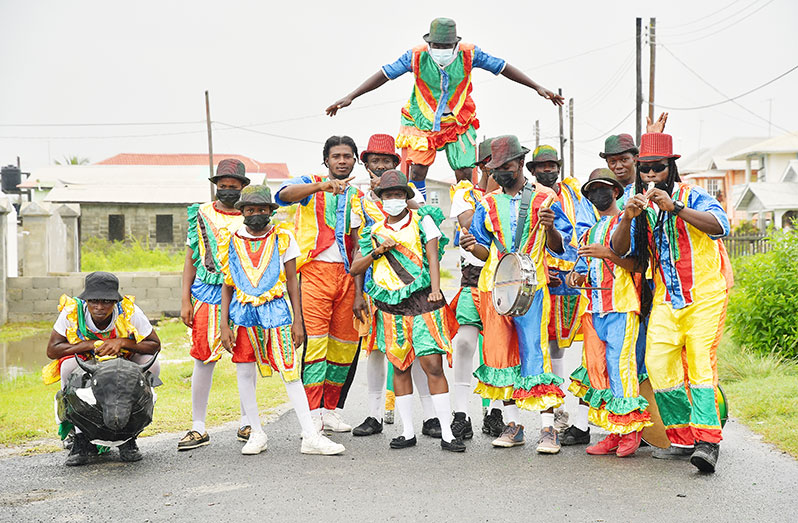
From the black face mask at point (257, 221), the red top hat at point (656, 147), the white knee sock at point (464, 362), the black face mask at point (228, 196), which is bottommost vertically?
the white knee sock at point (464, 362)

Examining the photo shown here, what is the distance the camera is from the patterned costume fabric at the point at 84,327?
264 inches

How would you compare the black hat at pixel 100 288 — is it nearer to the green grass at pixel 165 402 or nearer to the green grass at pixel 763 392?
the green grass at pixel 165 402

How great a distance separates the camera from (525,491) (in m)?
5.55

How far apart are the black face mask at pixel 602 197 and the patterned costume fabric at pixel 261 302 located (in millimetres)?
2344

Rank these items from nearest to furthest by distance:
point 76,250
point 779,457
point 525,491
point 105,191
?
1. point 525,491
2. point 779,457
3. point 76,250
4. point 105,191

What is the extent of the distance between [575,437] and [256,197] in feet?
9.85

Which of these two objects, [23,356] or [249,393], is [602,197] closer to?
[249,393]

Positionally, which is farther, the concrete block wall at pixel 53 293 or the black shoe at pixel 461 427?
the concrete block wall at pixel 53 293

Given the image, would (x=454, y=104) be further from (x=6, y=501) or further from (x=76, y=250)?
(x=76, y=250)

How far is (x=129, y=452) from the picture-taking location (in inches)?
262

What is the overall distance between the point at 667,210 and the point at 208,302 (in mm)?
3510

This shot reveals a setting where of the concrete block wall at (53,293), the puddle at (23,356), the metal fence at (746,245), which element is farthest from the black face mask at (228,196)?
the metal fence at (746,245)

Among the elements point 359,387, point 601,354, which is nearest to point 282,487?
point 601,354

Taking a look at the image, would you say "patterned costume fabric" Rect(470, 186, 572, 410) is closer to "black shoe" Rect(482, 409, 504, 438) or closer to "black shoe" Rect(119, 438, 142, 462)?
"black shoe" Rect(482, 409, 504, 438)
